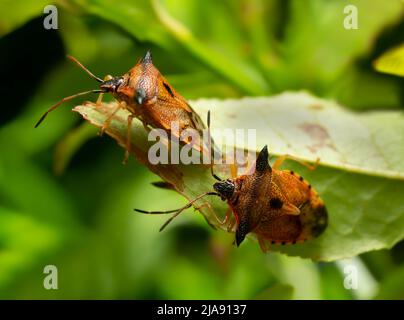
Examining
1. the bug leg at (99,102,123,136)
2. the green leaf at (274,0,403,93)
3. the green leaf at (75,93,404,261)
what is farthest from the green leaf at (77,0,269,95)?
the bug leg at (99,102,123,136)

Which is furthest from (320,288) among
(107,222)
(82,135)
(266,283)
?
(82,135)

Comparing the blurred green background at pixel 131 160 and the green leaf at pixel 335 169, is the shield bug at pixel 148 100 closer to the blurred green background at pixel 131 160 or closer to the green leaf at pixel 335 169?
the green leaf at pixel 335 169

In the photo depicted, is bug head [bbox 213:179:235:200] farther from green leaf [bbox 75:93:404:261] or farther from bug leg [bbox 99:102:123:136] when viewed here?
bug leg [bbox 99:102:123:136]

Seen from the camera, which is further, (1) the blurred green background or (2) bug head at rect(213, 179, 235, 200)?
(1) the blurred green background

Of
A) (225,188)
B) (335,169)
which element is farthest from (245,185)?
(335,169)

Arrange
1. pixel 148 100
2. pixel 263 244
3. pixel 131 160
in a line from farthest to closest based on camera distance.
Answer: pixel 131 160 → pixel 263 244 → pixel 148 100

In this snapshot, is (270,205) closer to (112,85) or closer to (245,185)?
(245,185)
